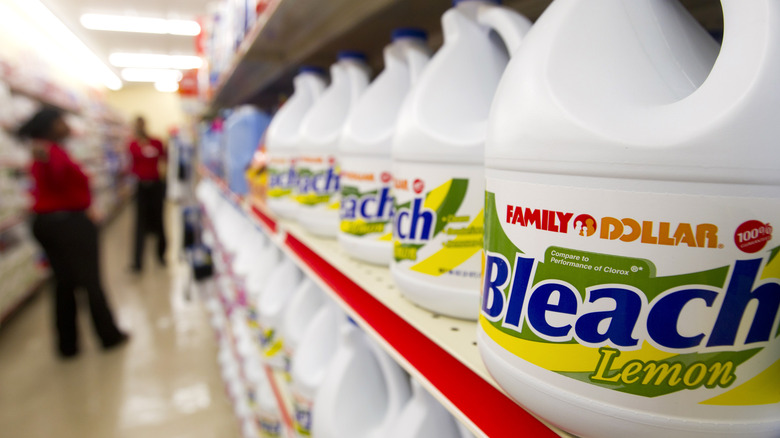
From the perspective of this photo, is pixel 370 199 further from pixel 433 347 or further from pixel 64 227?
pixel 64 227

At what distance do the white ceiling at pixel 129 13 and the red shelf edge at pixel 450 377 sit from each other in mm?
6902

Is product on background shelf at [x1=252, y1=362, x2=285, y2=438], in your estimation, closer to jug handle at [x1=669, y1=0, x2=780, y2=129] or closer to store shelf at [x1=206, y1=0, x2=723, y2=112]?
store shelf at [x1=206, y1=0, x2=723, y2=112]

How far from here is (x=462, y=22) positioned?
2.07 feet

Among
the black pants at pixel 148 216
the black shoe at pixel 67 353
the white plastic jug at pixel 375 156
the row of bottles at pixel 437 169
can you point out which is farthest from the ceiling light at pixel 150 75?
the row of bottles at pixel 437 169

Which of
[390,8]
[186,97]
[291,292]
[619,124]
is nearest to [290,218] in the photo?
[291,292]

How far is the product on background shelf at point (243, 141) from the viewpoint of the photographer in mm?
2104

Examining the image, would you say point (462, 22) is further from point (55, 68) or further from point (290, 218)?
point (55, 68)

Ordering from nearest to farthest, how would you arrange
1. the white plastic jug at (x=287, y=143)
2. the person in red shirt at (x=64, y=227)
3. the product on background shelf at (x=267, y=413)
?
the white plastic jug at (x=287, y=143) → the product on background shelf at (x=267, y=413) → the person in red shirt at (x=64, y=227)

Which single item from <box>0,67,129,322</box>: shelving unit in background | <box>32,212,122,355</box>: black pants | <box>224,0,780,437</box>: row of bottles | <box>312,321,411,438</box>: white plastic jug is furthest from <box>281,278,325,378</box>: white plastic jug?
<box>0,67,129,322</box>: shelving unit in background

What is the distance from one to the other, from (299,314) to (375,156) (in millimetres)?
680

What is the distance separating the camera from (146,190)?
5332 mm

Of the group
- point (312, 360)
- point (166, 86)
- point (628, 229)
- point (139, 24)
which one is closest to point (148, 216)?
point (139, 24)

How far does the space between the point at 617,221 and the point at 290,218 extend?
3.59 feet

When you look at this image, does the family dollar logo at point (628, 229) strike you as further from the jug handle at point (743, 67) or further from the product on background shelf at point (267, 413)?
the product on background shelf at point (267, 413)
